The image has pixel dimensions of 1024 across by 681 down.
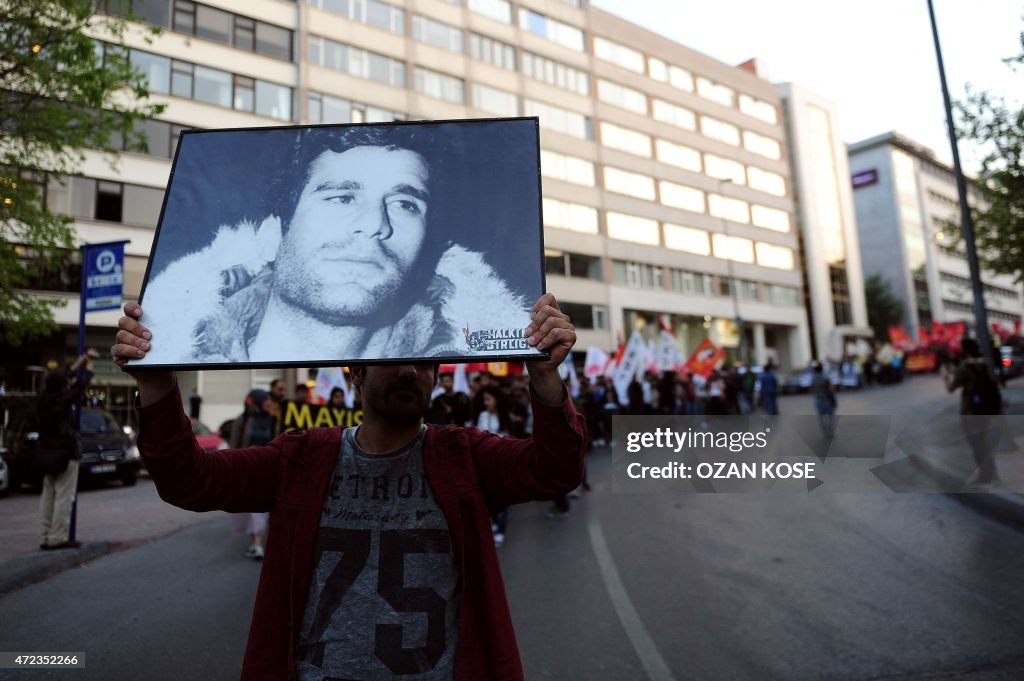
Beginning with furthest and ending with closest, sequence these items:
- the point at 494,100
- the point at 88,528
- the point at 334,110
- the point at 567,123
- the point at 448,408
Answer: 1. the point at 567,123
2. the point at 494,100
3. the point at 334,110
4. the point at 88,528
5. the point at 448,408

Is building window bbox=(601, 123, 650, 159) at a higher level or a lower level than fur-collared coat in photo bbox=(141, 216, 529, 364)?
higher

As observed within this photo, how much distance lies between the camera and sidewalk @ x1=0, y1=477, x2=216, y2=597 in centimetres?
676

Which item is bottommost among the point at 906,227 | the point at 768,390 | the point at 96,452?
the point at 96,452

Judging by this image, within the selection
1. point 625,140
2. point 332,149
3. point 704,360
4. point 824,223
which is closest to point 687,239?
point 625,140

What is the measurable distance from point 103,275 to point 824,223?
63914mm

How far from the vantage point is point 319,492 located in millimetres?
2021

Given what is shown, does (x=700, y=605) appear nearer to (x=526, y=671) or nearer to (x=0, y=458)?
(x=526, y=671)

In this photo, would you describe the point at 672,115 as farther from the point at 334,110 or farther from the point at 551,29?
the point at 334,110

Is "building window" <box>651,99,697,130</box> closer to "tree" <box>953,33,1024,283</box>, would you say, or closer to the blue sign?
"tree" <box>953,33,1024,283</box>

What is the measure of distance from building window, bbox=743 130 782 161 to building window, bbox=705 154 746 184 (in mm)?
2466

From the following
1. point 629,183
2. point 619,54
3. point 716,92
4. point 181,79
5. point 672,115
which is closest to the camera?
point 181,79

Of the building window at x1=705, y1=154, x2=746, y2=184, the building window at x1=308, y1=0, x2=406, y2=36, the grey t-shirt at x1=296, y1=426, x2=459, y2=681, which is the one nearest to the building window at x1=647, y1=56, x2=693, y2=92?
the building window at x1=705, y1=154, x2=746, y2=184

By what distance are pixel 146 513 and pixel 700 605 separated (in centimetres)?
939

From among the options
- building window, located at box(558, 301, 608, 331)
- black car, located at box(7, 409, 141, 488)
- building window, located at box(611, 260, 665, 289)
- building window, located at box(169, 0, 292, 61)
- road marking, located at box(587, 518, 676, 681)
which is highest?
building window, located at box(169, 0, 292, 61)
